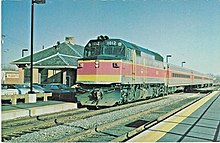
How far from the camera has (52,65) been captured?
74.3ft

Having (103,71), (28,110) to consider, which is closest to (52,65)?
(103,71)

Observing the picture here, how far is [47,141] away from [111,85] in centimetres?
→ 723

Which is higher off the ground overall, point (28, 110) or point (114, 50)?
point (114, 50)

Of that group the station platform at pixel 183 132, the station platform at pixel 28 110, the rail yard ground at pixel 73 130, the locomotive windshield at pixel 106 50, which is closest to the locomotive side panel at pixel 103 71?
the locomotive windshield at pixel 106 50

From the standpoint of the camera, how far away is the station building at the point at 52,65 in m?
22.8

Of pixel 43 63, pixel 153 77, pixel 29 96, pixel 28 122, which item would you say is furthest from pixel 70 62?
pixel 28 122

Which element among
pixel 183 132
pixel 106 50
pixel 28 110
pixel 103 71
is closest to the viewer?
pixel 183 132

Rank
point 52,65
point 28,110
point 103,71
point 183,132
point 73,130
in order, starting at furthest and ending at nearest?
point 52,65, point 103,71, point 28,110, point 73,130, point 183,132

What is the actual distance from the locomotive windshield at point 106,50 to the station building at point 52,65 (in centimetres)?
558

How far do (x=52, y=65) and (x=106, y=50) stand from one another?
8.27m

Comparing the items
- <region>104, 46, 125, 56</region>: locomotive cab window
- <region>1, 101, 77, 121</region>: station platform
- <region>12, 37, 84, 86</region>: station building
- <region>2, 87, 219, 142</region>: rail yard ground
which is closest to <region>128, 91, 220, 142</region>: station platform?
<region>2, 87, 219, 142</region>: rail yard ground

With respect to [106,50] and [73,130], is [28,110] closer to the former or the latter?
[73,130]

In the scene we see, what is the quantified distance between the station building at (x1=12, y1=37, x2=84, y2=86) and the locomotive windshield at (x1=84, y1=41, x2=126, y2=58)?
18.3 ft

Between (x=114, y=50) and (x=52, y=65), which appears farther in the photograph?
(x=52, y=65)
